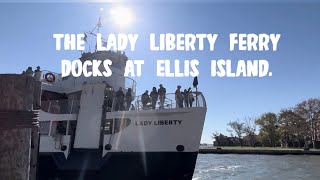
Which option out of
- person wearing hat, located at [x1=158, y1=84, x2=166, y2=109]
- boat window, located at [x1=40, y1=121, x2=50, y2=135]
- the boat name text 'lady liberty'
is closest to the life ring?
boat window, located at [x1=40, y1=121, x2=50, y2=135]

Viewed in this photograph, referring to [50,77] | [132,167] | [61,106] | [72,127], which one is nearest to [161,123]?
[132,167]

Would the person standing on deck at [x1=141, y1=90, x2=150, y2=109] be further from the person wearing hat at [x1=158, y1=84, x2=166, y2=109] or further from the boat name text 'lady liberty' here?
the boat name text 'lady liberty'

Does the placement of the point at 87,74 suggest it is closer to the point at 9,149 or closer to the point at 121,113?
the point at 121,113

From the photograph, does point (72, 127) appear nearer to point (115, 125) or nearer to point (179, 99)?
point (115, 125)

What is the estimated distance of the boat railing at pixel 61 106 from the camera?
20.6 metres

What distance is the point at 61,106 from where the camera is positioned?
69.8 feet

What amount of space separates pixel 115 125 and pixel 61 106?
4057 millimetres

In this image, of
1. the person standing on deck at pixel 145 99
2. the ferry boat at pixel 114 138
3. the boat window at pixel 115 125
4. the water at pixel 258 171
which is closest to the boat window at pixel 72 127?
the ferry boat at pixel 114 138

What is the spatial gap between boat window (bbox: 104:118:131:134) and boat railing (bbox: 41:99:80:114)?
7.32ft

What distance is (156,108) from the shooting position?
18.9m

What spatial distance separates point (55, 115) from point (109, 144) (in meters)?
4.22

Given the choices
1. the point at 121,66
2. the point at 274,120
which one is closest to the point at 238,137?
the point at 274,120

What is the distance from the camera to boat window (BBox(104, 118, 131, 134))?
737 inches

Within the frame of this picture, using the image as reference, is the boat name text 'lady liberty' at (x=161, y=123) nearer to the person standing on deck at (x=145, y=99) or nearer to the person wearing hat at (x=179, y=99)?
the person wearing hat at (x=179, y=99)
